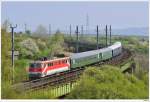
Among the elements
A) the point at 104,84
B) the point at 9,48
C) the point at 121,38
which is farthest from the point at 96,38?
the point at 9,48

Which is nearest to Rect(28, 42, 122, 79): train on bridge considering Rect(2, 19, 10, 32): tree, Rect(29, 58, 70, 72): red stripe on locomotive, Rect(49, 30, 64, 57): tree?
Rect(29, 58, 70, 72): red stripe on locomotive

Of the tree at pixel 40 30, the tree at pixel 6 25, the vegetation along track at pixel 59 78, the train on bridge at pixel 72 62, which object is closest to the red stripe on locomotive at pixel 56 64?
the train on bridge at pixel 72 62

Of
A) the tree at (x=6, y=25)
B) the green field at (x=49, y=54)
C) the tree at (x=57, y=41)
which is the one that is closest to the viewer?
the green field at (x=49, y=54)

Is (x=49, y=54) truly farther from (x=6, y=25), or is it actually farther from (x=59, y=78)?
(x=6, y=25)

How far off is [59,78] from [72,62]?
65 cm

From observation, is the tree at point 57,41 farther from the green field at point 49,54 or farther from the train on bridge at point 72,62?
the train on bridge at point 72,62

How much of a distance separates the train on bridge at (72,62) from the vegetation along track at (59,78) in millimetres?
83

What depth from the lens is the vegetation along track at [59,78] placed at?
189 inches

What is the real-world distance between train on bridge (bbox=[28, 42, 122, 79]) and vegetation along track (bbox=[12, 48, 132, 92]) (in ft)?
0.27

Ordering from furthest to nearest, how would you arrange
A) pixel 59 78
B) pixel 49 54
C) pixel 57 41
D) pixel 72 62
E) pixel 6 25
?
pixel 72 62 < pixel 49 54 < pixel 57 41 < pixel 59 78 < pixel 6 25

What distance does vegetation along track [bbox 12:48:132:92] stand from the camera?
4805 millimetres

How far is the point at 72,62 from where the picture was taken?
581cm

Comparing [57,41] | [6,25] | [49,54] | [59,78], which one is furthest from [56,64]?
[6,25]

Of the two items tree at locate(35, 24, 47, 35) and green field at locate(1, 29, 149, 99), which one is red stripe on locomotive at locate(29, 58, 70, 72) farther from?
tree at locate(35, 24, 47, 35)
